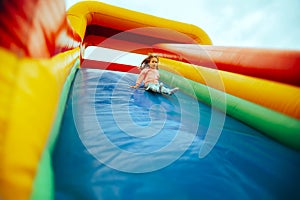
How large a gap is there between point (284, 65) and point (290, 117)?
0.84 ft

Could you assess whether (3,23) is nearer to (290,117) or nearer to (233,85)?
(290,117)

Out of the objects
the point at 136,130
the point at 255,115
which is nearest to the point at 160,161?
the point at 136,130

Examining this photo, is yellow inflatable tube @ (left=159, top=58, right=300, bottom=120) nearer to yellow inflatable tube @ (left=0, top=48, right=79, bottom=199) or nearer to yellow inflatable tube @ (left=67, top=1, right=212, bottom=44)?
yellow inflatable tube @ (left=0, top=48, right=79, bottom=199)

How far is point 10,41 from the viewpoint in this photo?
0.91ft

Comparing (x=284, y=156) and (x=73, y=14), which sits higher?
(x=73, y=14)

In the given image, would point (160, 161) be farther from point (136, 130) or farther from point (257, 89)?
point (257, 89)

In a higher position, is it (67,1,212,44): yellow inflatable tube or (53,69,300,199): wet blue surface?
(67,1,212,44): yellow inflatable tube

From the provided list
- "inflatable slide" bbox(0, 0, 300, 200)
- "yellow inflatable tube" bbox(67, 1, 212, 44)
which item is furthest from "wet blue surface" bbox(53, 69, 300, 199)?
"yellow inflatable tube" bbox(67, 1, 212, 44)

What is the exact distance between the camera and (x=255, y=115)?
910 millimetres

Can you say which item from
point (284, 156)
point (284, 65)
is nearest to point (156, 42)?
point (284, 65)

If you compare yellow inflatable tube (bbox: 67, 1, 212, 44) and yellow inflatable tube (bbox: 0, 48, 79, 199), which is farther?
yellow inflatable tube (bbox: 67, 1, 212, 44)

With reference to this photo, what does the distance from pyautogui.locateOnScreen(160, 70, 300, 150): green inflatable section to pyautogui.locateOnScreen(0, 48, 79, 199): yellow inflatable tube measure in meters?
0.85

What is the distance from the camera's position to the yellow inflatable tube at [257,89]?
761 mm

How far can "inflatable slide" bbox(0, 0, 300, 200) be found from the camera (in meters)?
0.27
